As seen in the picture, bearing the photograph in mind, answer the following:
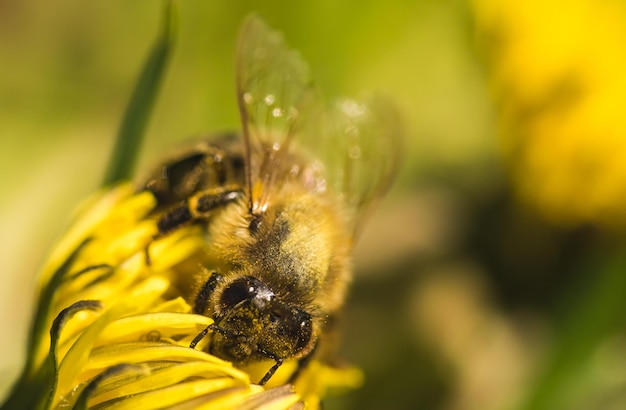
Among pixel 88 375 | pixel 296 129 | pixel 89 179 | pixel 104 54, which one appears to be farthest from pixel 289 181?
pixel 104 54

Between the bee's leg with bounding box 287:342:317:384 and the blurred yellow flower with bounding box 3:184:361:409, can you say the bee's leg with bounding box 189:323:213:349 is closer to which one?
the blurred yellow flower with bounding box 3:184:361:409

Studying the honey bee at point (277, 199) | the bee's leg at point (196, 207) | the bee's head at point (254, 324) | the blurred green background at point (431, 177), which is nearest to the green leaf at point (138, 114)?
the honey bee at point (277, 199)

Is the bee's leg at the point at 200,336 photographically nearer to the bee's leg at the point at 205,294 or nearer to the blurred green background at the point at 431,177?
the bee's leg at the point at 205,294

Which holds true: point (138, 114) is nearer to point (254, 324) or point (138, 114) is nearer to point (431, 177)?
point (254, 324)

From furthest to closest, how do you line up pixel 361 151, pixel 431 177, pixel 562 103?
pixel 431 177
pixel 562 103
pixel 361 151

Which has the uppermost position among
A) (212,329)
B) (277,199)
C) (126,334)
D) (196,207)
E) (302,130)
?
(302,130)

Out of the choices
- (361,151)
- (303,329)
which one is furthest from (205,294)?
(361,151)

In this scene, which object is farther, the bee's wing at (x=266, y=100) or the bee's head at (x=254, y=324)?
the bee's wing at (x=266, y=100)
